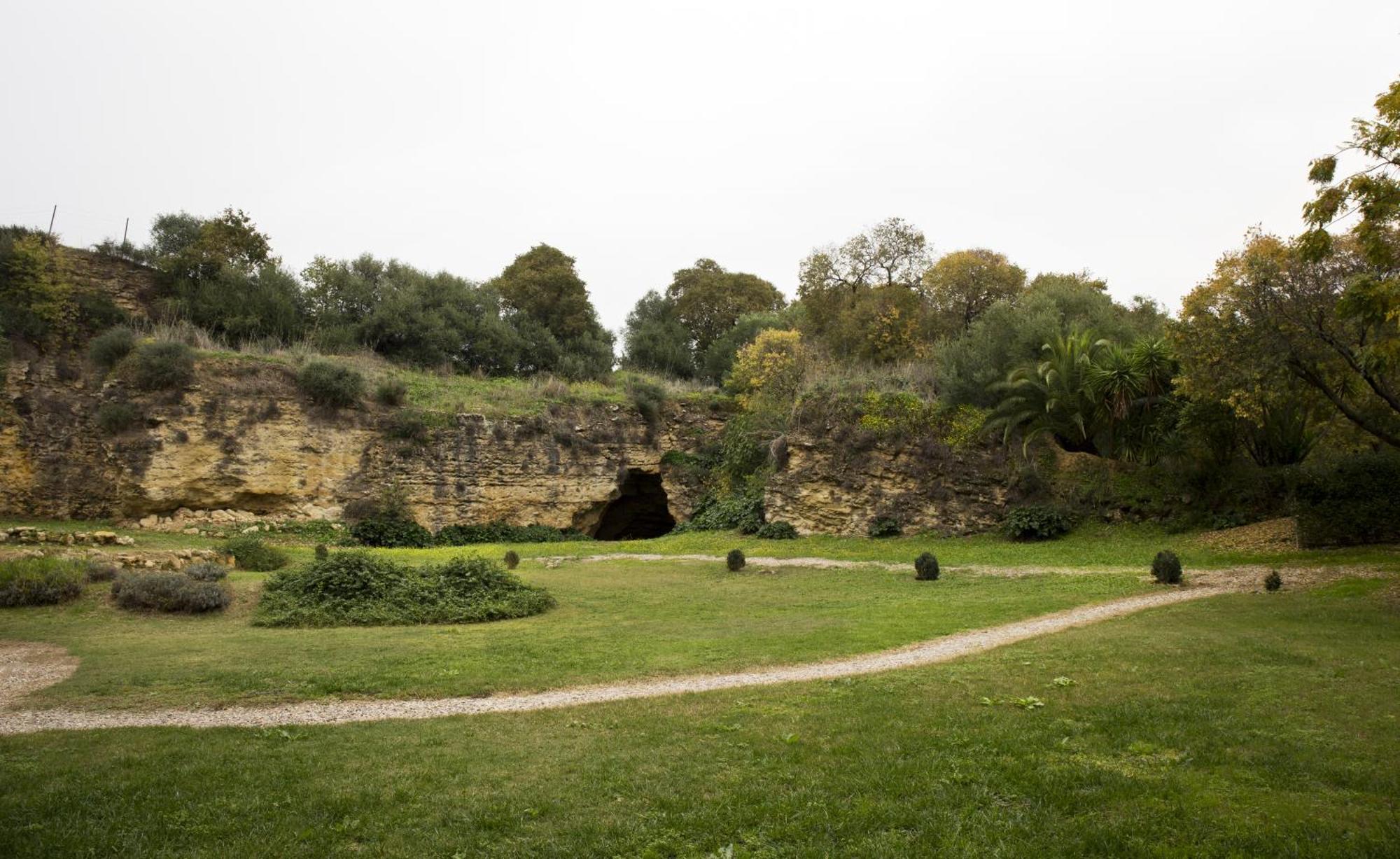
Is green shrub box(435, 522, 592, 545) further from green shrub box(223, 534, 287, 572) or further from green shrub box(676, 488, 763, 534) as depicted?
green shrub box(223, 534, 287, 572)

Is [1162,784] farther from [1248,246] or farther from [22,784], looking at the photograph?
[1248,246]

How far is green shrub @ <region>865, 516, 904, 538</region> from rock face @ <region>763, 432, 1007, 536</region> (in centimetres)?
14

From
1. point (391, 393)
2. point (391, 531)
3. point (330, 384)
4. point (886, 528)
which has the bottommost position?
point (391, 531)

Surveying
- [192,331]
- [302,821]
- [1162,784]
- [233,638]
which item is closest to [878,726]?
[1162,784]

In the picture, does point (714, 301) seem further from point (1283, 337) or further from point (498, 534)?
point (1283, 337)

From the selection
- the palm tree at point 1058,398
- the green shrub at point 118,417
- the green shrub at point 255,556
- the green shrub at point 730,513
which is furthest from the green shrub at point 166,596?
the palm tree at point 1058,398

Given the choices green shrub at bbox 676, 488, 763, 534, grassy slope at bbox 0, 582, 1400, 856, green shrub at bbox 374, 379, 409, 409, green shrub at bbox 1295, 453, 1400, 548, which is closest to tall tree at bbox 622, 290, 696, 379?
green shrub at bbox 676, 488, 763, 534

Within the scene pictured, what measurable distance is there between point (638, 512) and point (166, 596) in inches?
1008

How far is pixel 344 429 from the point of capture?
30.6 m

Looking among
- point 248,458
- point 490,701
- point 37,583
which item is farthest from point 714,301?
point 490,701

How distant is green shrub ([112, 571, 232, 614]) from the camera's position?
14766 mm

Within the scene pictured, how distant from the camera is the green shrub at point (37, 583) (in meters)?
14.5

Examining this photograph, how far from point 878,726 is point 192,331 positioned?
110ft

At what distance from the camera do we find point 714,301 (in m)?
53.3
